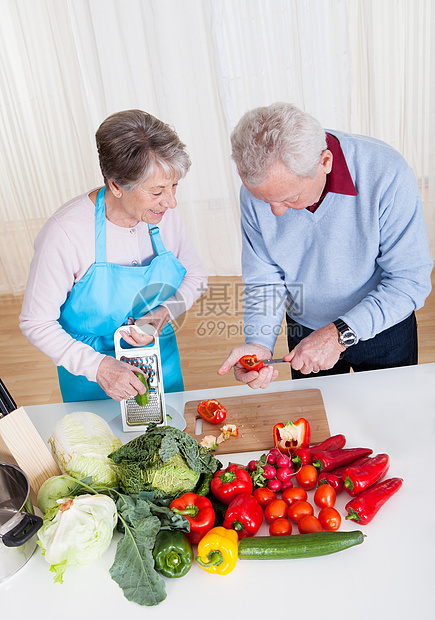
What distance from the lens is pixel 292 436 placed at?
1529mm

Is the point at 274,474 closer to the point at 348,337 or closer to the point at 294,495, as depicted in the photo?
the point at 294,495

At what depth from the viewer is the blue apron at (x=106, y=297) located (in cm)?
185

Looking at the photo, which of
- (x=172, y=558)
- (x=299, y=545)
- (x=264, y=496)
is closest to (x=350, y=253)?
(x=264, y=496)

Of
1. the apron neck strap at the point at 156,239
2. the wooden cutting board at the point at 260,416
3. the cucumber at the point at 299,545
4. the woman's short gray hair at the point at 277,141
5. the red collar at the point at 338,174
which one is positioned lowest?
the wooden cutting board at the point at 260,416

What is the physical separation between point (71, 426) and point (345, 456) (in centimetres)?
71

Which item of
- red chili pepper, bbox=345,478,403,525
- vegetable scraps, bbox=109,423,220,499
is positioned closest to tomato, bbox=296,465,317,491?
red chili pepper, bbox=345,478,403,525

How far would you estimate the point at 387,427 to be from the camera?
157 centimetres

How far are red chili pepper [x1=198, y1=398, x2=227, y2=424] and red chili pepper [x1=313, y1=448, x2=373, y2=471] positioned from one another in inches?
13.5

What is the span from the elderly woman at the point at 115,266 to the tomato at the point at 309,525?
0.62 m

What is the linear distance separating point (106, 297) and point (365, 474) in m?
1.00

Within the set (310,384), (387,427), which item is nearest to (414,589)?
(387,427)

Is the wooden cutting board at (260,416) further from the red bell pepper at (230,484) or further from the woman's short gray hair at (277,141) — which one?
the woman's short gray hair at (277,141)

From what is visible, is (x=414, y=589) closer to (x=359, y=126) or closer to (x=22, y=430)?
(x=22, y=430)

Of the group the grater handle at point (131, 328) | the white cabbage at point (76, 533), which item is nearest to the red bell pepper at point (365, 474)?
the white cabbage at point (76, 533)
